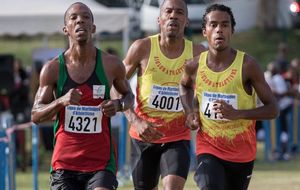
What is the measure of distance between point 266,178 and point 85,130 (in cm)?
911

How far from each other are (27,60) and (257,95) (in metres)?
27.6

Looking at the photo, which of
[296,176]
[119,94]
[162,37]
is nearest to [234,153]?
[119,94]

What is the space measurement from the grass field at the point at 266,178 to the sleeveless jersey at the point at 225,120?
22.3 ft

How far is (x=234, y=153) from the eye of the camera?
904cm

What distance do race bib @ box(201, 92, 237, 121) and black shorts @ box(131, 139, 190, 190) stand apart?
3.57ft

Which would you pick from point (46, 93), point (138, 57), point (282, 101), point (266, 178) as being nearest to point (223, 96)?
point (46, 93)

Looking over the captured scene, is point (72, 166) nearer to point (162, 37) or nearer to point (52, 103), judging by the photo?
point (52, 103)

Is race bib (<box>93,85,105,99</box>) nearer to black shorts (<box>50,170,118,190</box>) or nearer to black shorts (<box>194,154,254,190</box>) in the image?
black shorts (<box>50,170,118,190</box>)

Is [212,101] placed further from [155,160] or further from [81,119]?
[155,160]

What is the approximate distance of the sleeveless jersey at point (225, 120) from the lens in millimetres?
8961

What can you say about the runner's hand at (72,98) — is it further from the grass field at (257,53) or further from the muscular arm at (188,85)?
the grass field at (257,53)

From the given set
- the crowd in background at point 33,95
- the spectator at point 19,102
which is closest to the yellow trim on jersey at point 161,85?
the spectator at point 19,102

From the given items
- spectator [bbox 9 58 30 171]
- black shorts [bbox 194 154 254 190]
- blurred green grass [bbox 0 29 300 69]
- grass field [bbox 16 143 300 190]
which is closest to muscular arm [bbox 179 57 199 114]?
black shorts [bbox 194 154 254 190]

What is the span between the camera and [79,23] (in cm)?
870
